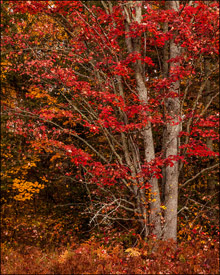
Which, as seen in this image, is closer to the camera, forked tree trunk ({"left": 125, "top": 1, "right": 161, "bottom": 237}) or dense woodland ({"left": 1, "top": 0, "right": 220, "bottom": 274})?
dense woodland ({"left": 1, "top": 0, "right": 220, "bottom": 274})

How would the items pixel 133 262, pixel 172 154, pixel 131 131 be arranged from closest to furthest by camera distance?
pixel 133 262, pixel 172 154, pixel 131 131

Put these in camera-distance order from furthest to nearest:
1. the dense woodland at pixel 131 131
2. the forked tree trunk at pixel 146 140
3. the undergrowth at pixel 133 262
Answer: the forked tree trunk at pixel 146 140
the dense woodland at pixel 131 131
the undergrowth at pixel 133 262

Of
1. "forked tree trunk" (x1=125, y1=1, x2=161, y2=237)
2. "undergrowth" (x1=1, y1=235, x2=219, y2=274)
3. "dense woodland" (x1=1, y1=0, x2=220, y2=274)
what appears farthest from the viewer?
"forked tree trunk" (x1=125, y1=1, x2=161, y2=237)

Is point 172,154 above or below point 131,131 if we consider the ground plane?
below

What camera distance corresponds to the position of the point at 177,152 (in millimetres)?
6980

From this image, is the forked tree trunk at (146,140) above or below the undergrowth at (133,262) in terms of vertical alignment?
above

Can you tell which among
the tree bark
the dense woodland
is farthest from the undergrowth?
the tree bark

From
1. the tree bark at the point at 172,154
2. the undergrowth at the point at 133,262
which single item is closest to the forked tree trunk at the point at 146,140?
the tree bark at the point at 172,154

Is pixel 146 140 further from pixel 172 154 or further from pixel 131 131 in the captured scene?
pixel 172 154

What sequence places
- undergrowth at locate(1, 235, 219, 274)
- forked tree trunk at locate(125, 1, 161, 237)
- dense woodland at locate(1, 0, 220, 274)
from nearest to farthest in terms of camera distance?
undergrowth at locate(1, 235, 219, 274), dense woodland at locate(1, 0, 220, 274), forked tree trunk at locate(125, 1, 161, 237)

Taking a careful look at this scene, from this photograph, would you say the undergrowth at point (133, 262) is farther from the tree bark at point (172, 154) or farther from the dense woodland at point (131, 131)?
the tree bark at point (172, 154)

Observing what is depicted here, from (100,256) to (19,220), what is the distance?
5.30m

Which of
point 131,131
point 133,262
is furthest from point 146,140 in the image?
point 133,262

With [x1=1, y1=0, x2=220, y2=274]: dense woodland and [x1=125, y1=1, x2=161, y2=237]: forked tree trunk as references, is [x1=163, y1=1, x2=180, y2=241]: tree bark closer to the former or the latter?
[x1=1, y1=0, x2=220, y2=274]: dense woodland
